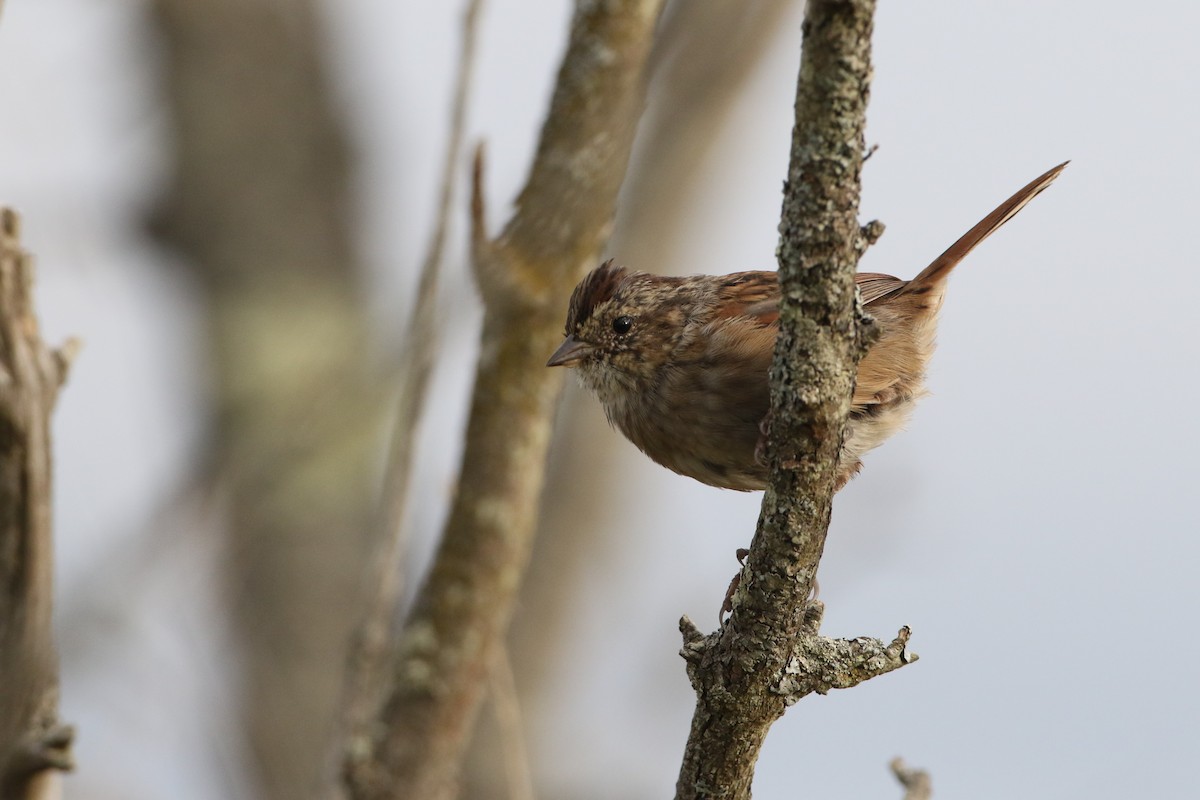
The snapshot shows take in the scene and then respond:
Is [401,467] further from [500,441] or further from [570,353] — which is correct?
[570,353]

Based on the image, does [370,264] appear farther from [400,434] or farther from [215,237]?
[400,434]

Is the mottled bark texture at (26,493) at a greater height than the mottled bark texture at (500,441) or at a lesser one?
lesser

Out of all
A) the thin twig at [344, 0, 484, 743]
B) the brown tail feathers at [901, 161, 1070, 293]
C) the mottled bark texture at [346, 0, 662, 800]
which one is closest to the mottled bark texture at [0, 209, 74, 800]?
the thin twig at [344, 0, 484, 743]

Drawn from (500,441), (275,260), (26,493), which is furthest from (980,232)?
(275,260)

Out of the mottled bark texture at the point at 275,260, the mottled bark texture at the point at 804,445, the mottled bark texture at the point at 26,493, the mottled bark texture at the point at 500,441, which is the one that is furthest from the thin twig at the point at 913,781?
the mottled bark texture at the point at 275,260

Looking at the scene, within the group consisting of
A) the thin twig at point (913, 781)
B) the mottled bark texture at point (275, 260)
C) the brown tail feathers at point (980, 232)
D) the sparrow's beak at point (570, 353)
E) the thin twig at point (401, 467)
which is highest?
the mottled bark texture at point (275, 260)

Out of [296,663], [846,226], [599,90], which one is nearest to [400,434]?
[599,90]

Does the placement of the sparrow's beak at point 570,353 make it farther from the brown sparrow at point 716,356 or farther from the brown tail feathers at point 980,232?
the brown tail feathers at point 980,232
